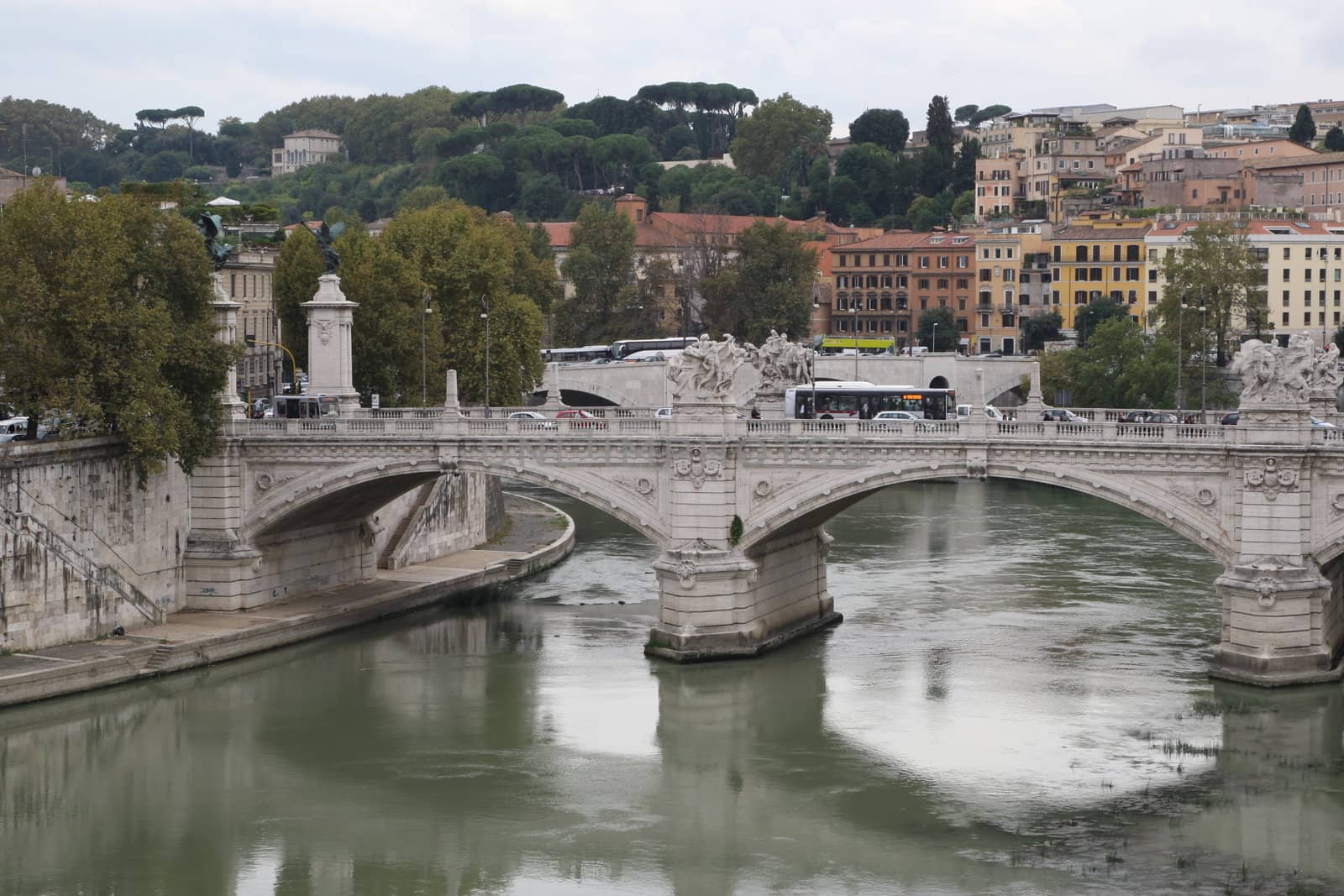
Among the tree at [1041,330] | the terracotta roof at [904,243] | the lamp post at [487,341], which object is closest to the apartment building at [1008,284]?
the terracotta roof at [904,243]

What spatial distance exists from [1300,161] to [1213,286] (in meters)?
32.3

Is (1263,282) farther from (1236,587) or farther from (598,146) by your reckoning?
(598,146)

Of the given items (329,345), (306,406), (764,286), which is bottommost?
(306,406)

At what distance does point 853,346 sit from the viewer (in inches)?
2916

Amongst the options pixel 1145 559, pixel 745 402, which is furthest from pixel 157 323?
pixel 745 402

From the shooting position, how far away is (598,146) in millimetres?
127250

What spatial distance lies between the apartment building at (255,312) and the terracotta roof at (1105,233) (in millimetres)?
32128

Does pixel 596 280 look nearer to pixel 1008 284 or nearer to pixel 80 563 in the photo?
pixel 1008 284

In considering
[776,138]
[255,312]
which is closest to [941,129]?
[776,138]

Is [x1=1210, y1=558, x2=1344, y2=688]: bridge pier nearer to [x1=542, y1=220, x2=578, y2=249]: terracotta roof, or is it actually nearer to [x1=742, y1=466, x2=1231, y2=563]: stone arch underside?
[x1=742, y1=466, x2=1231, y2=563]: stone arch underside

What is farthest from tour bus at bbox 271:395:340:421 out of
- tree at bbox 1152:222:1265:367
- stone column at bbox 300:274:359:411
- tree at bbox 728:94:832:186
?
tree at bbox 728:94:832:186

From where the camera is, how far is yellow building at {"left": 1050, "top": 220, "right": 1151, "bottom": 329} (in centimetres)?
7881

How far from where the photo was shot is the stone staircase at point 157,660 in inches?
1346

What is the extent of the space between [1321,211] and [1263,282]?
20031 millimetres
